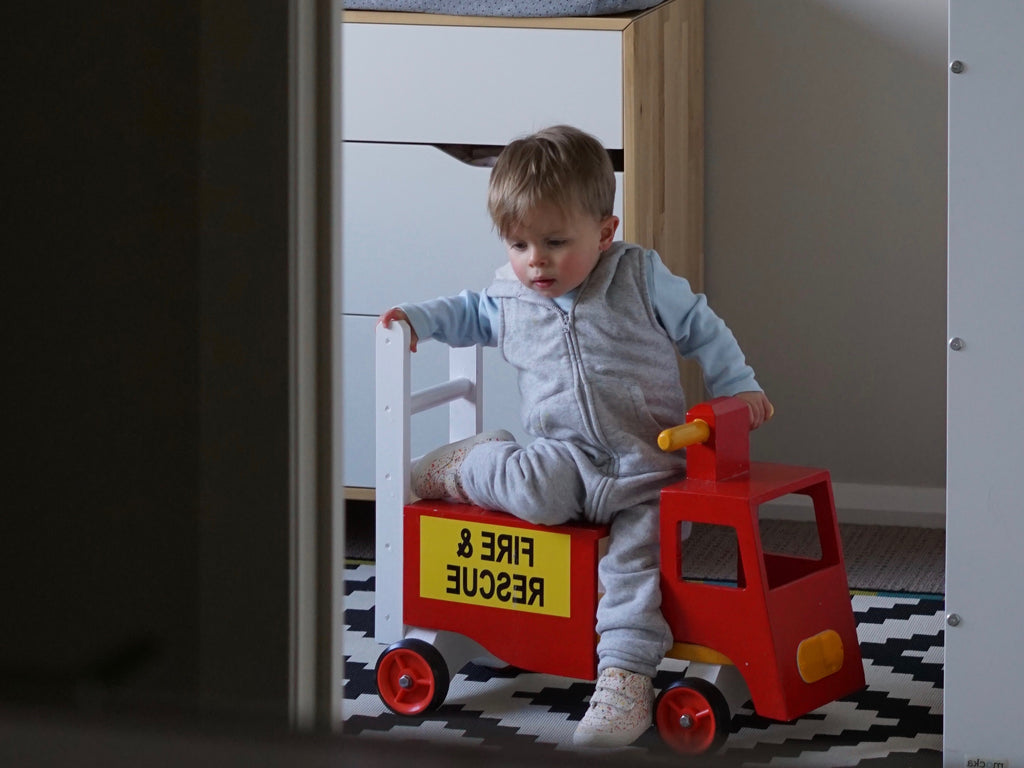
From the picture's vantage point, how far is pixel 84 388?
0.19 metres

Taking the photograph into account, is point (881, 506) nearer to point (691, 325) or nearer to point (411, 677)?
point (691, 325)

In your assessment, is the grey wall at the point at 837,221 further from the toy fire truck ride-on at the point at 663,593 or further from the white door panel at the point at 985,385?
the white door panel at the point at 985,385

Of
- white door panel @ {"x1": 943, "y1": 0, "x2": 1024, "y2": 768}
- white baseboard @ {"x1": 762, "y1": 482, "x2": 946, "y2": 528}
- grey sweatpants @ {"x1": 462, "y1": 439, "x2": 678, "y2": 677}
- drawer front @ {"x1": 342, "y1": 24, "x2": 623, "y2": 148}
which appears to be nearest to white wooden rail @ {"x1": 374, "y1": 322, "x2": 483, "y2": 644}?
grey sweatpants @ {"x1": 462, "y1": 439, "x2": 678, "y2": 677}

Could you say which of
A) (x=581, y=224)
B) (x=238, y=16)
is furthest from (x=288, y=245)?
(x=581, y=224)

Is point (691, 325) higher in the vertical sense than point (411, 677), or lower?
higher

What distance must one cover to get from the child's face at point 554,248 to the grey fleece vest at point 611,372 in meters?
0.02

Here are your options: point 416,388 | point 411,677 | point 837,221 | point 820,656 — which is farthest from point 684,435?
point 837,221

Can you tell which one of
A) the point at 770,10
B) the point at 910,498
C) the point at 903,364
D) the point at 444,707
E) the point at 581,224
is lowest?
the point at 444,707

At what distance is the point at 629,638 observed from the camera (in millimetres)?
1214

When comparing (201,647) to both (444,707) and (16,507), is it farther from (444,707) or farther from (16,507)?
(444,707)

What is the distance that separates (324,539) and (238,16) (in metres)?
0.07

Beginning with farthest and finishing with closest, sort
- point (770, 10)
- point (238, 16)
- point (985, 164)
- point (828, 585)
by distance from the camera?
point (770, 10), point (828, 585), point (985, 164), point (238, 16)

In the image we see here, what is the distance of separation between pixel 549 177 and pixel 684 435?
0.88 feet

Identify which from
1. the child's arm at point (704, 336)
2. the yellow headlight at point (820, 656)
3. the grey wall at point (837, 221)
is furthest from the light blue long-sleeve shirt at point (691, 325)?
the grey wall at point (837, 221)
